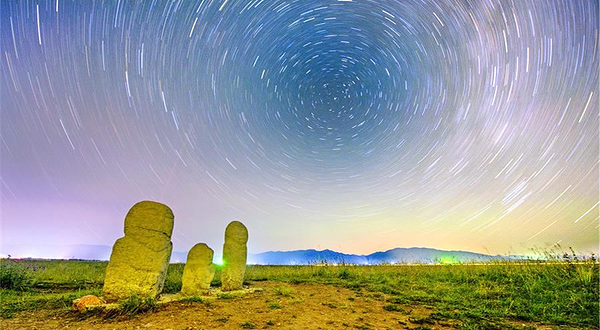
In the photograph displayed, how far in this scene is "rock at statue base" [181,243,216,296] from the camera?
12.6m

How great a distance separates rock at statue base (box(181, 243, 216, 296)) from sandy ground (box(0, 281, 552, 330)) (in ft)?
6.51

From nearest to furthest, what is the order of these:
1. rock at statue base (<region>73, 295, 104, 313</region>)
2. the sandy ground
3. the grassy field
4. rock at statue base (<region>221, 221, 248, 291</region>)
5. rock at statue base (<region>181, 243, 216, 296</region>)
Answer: the sandy ground → the grassy field → rock at statue base (<region>73, 295, 104, 313</region>) → rock at statue base (<region>181, 243, 216, 296</region>) → rock at statue base (<region>221, 221, 248, 291</region>)

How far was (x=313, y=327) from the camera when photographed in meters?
7.98

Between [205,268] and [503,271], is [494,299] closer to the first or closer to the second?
[503,271]

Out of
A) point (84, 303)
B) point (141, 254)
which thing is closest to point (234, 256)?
point (141, 254)

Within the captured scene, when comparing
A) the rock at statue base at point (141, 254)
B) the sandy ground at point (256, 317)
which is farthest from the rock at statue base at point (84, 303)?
the rock at statue base at point (141, 254)

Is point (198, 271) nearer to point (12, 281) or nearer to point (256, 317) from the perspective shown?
point (256, 317)

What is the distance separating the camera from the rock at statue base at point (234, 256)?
1435 cm

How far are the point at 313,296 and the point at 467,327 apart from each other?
6.76m

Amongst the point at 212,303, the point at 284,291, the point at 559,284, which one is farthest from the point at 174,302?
the point at 559,284

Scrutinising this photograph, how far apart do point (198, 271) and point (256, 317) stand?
5.12m

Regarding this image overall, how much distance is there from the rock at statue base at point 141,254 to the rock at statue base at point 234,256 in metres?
3.78

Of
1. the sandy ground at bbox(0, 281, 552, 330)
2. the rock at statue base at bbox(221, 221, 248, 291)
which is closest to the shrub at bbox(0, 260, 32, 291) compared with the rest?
the sandy ground at bbox(0, 281, 552, 330)

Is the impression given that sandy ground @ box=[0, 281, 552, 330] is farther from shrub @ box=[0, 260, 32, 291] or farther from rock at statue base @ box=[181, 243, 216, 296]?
shrub @ box=[0, 260, 32, 291]
